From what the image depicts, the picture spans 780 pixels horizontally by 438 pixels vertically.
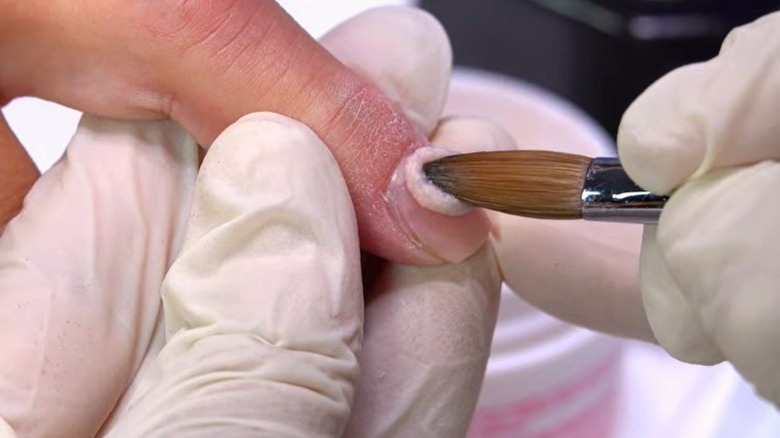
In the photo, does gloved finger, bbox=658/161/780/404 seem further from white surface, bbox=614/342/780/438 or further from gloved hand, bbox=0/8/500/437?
white surface, bbox=614/342/780/438

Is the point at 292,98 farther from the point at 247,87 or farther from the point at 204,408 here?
the point at 204,408

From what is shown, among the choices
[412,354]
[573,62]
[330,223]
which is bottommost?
[573,62]

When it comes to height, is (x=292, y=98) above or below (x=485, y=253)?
above

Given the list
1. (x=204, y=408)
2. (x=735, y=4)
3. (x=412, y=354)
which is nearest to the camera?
(x=204, y=408)

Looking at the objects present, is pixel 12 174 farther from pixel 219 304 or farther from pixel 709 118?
pixel 709 118

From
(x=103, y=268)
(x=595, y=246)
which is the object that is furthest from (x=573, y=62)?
(x=103, y=268)

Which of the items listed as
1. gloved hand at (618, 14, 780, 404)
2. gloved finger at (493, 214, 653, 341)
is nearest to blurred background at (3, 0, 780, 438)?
gloved finger at (493, 214, 653, 341)
